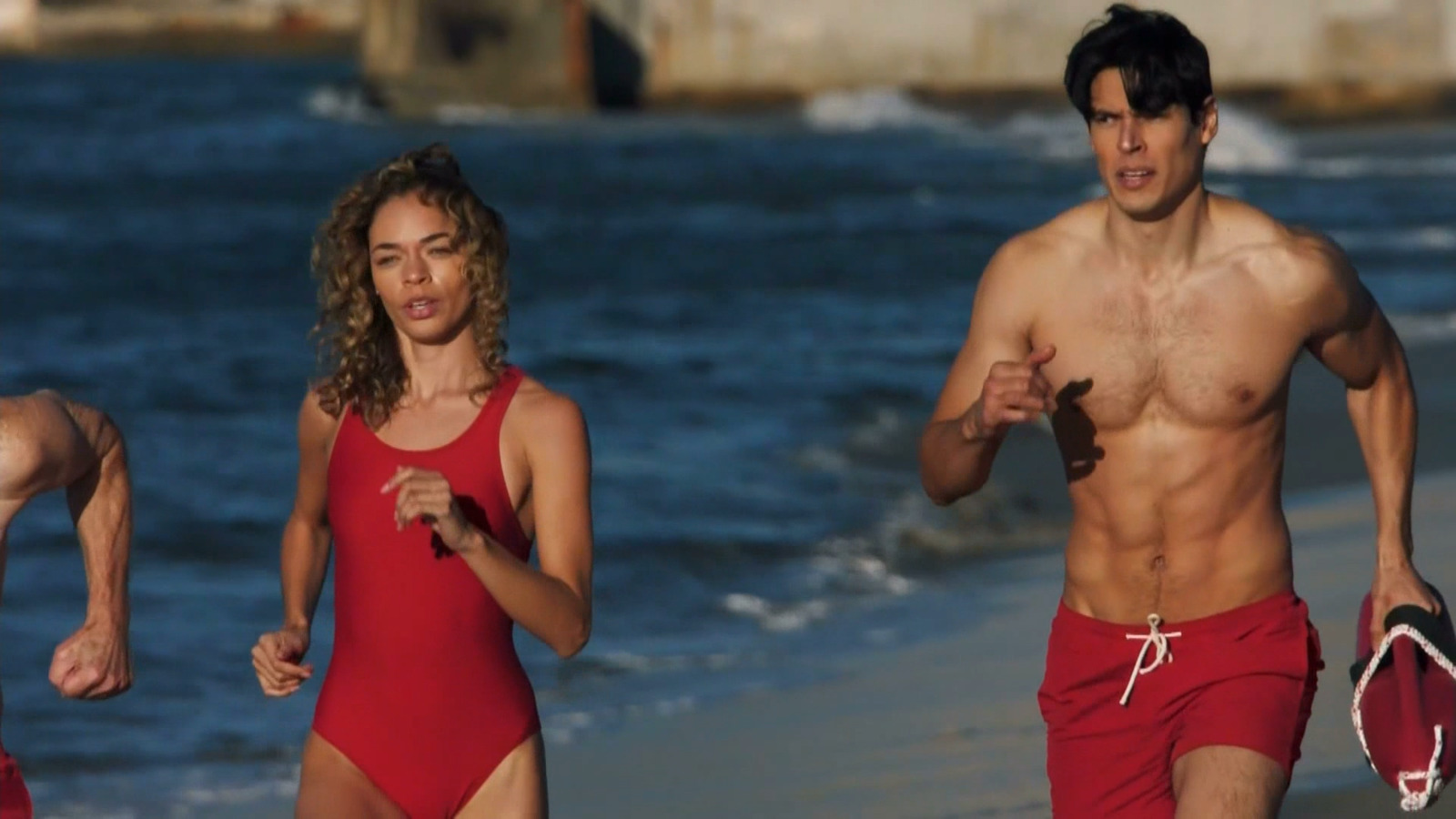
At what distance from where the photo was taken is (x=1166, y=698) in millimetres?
4516

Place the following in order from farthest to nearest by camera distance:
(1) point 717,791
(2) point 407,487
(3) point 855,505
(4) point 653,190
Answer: (4) point 653,190 < (3) point 855,505 < (1) point 717,791 < (2) point 407,487

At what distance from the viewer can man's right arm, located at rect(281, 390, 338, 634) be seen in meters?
4.42

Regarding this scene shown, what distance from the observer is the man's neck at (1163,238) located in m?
4.63

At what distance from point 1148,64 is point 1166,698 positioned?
43.5 inches

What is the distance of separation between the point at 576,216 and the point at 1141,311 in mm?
25617

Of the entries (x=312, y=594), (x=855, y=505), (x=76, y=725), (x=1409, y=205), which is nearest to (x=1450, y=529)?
(x=855, y=505)

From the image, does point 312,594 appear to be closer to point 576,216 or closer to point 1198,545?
point 1198,545

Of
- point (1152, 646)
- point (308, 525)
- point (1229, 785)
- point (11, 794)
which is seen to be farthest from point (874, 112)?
point (11, 794)

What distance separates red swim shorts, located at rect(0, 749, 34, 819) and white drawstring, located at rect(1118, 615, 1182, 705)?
1897mm

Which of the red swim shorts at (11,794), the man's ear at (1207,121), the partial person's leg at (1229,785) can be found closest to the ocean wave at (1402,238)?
the man's ear at (1207,121)

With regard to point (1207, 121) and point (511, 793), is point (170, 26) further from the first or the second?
point (511, 793)

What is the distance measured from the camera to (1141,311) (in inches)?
184

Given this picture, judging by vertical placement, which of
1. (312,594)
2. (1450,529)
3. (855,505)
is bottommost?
(855,505)

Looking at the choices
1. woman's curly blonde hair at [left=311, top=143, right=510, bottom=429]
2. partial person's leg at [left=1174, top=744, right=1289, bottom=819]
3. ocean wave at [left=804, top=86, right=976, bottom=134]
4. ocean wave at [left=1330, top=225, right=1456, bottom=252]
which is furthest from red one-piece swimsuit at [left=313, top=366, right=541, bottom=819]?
ocean wave at [left=804, top=86, right=976, bottom=134]
